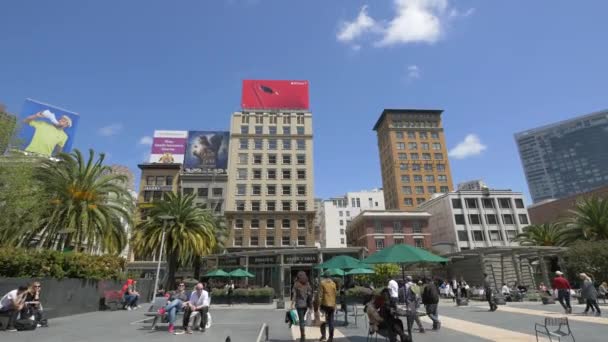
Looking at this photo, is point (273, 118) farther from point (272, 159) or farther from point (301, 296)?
point (301, 296)

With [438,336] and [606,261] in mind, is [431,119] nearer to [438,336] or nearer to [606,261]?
[606,261]

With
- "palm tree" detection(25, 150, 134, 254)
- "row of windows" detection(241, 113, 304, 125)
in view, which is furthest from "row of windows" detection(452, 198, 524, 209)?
"palm tree" detection(25, 150, 134, 254)

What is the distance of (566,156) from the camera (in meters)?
171

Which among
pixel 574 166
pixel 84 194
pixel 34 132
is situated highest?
pixel 574 166

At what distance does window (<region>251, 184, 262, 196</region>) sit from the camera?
170 feet

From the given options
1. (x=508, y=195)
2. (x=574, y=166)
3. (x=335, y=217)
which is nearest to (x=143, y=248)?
(x=508, y=195)

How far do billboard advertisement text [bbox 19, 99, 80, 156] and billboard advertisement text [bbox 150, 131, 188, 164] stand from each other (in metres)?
13.5

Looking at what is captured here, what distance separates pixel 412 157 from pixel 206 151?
160 ft

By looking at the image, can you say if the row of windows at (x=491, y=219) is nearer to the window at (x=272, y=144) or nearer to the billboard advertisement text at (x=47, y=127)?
the window at (x=272, y=144)

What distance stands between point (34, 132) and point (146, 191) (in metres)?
18.9

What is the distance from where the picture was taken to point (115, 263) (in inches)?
849

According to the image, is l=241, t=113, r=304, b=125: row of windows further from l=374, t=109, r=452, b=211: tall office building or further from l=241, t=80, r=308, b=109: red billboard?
l=374, t=109, r=452, b=211: tall office building

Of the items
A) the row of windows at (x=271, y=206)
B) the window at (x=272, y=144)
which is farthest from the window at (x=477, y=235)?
the window at (x=272, y=144)

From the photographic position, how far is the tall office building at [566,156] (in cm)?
15875
